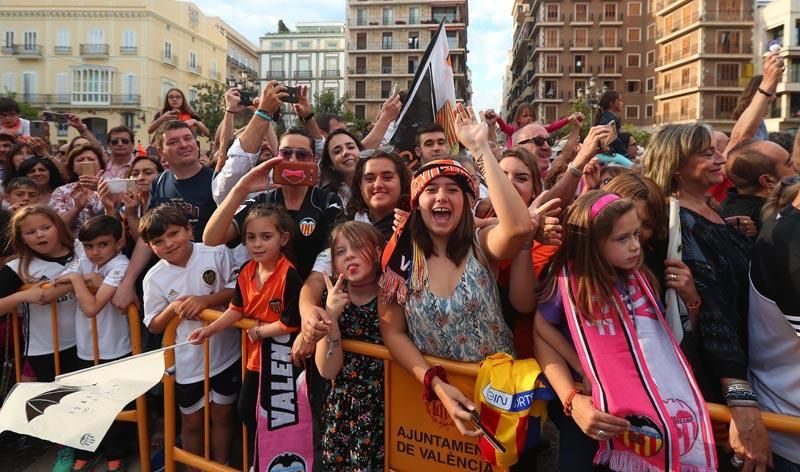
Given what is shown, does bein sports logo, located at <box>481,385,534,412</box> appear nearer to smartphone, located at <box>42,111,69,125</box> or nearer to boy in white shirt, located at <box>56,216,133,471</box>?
boy in white shirt, located at <box>56,216,133,471</box>

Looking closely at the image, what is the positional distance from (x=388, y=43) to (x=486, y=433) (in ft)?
222

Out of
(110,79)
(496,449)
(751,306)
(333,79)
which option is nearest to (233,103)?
(496,449)

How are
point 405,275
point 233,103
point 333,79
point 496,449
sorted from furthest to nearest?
point 333,79 < point 233,103 < point 405,275 < point 496,449

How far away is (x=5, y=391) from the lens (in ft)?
11.7

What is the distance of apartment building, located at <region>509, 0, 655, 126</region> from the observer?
2216 inches

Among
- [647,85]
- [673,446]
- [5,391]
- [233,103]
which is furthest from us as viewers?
[647,85]

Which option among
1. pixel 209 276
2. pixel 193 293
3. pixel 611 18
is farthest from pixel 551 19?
pixel 193 293

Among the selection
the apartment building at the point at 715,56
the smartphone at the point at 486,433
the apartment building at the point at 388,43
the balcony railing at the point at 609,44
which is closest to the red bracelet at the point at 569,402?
the smartphone at the point at 486,433

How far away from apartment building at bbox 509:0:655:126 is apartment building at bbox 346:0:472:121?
1061cm

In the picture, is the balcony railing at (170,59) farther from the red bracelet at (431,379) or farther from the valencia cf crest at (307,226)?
the red bracelet at (431,379)

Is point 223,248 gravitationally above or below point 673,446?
above

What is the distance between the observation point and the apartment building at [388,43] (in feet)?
210

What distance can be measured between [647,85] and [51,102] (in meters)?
59.6

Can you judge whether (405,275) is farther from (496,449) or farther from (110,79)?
(110,79)
